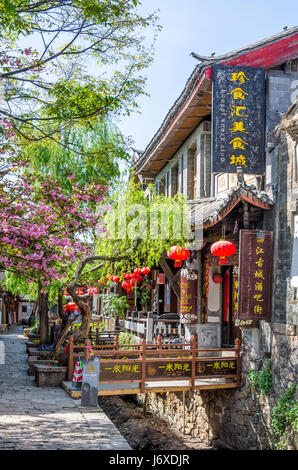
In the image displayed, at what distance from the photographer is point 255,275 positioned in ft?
34.7

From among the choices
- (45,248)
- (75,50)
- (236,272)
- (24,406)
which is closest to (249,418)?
(236,272)

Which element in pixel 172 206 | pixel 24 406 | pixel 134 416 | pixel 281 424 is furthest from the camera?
pixel 134 416

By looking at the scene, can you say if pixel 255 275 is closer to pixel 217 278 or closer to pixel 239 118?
pixel 217 278

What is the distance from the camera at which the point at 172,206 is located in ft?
39.3

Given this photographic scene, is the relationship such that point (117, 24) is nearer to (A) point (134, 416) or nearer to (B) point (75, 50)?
(B) point (75, 50)

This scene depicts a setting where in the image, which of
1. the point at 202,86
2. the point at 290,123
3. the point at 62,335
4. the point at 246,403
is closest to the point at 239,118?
the point at 290,123

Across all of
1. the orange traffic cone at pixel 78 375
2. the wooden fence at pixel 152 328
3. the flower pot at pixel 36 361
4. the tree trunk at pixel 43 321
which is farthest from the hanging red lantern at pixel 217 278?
the tree trunk at pixel 43 321

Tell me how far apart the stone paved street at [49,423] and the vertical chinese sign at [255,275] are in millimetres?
3665

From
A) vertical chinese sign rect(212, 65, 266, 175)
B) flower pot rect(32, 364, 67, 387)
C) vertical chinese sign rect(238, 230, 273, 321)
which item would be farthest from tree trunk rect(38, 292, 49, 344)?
vertical chinese sign rect(212, 65, 266, 175)

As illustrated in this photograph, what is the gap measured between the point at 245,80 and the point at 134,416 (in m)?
10.2

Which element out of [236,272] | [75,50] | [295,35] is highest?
[295,35]

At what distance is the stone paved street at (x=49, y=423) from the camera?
25.2 feet

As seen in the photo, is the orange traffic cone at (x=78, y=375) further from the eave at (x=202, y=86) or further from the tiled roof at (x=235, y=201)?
the eave at (x=202, y=86)

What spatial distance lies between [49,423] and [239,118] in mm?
7285
